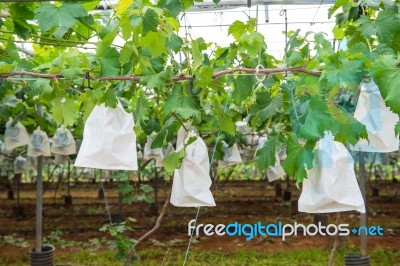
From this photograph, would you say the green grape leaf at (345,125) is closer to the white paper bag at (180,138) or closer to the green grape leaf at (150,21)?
the green grape leaf at (150,21)

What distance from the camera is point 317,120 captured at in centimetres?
195

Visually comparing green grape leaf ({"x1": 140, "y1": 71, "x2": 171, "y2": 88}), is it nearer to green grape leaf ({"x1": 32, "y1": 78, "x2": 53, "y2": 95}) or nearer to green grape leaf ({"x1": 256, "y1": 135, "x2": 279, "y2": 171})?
green grape leaf ({"x1": 32, "y1": 78, "x2": 53, "y2": 95})

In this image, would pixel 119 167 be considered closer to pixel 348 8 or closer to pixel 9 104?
pixel 348 8

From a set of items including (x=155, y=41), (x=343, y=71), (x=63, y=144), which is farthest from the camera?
(x=63, y=144)

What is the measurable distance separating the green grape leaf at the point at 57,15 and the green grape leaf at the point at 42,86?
0.30 metres

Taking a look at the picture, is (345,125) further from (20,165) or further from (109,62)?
(20,165)

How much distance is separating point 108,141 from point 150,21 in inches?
29.7

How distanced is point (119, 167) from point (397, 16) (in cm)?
138

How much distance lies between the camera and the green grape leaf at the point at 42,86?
2299mm

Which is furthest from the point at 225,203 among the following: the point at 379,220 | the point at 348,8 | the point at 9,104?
the point at 348,8

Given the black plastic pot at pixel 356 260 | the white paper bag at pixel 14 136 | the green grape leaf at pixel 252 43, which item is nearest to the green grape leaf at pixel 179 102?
the green grape leaf at pixel 252 43

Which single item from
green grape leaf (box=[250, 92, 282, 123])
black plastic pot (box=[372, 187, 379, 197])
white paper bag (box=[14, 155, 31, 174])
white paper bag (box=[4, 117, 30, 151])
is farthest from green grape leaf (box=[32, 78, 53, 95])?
black plastic pot (box=[372, 187, 379, 197])

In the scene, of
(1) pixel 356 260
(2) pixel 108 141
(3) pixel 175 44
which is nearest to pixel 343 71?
(3) pixel 175 44

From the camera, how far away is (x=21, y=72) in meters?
2.23
